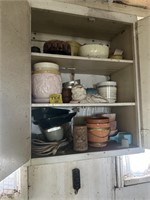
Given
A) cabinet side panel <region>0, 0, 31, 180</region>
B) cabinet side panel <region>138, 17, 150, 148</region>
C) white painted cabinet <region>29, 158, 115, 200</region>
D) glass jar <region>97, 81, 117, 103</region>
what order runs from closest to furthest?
cabinet side panel <region>0, 0, 31, 180</region> < white painted cabinet <region>29, 158, 115, 200</region> < cabinet side panel <region>138, 17, 150, 148</region> < glass jar <region>97, 81, 117, 103</region>

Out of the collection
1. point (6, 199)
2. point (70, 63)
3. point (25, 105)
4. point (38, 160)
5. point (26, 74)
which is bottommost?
point (6, 199)

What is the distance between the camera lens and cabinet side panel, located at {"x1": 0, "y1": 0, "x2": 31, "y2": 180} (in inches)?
18.4

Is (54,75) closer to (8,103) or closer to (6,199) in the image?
(8,103)

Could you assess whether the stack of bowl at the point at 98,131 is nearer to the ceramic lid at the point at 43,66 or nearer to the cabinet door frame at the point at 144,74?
the cabinet door frame at the point at 144,74

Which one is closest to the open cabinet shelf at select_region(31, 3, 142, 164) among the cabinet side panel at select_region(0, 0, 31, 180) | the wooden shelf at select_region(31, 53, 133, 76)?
the wooden shelf at select_region(31, 53, 133, 76)

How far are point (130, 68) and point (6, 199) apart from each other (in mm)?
836

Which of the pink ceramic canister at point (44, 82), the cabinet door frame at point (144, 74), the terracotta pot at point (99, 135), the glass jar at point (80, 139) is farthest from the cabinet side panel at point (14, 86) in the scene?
the cabinet door frame at point (144, 74)

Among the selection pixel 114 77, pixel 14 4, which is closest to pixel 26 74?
pixel 14 4

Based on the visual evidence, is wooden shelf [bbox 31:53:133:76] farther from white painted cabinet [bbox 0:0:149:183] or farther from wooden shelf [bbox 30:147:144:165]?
wooden shelf [bbox 30:147:144:165]

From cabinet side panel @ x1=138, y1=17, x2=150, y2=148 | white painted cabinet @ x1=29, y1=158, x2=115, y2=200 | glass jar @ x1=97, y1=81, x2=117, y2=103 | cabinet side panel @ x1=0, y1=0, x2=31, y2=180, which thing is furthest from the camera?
glass jar @ x1=97, y1=81, x2=117, y2=103

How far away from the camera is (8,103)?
490mm

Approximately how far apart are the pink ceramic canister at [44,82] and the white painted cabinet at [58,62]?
0.04 m

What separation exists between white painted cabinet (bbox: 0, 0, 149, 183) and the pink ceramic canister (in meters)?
0.04

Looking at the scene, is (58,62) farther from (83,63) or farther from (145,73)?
(145,73)
